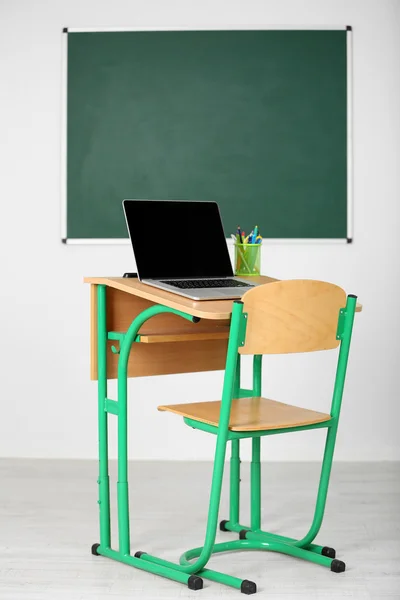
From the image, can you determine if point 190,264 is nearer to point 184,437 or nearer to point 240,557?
point 240,557

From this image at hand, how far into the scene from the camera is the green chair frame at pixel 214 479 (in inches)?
91.9

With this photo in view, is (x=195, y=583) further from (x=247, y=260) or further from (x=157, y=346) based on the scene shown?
(x=247, y=260)

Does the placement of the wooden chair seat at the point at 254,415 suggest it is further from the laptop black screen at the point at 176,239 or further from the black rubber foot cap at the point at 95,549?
the black rubber foot cap at the point at 95,549

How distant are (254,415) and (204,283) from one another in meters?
0.44

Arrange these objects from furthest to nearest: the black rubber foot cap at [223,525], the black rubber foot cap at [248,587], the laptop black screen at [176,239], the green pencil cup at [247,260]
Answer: the black rubber foot cap at [223,525] < the green pencil cup at [247,260] < the laptop black screen at [176,239] < the black rubber foot cap at [248,587]

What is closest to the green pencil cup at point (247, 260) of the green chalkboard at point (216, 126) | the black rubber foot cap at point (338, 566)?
the black rubber foot cap at point (338, 566)

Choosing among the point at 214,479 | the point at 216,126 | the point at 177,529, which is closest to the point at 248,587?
the point at 214,479

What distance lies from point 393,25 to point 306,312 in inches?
90.8

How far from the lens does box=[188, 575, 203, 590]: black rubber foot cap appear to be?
7.97ft

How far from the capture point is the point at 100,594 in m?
2.42

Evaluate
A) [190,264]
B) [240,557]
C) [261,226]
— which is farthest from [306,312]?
[261,226]

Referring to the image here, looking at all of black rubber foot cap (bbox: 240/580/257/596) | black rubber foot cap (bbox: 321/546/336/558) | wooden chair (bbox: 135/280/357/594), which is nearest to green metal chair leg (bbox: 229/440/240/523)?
wooden chair (bbox: 135/280/357/594)

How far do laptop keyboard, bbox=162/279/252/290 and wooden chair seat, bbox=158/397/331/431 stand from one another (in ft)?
1.22

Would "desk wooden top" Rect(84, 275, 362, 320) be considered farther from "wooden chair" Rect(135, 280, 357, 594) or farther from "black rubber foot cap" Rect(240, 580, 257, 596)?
"black rubber foot cap" Rect(240, 580, 257, 596)
